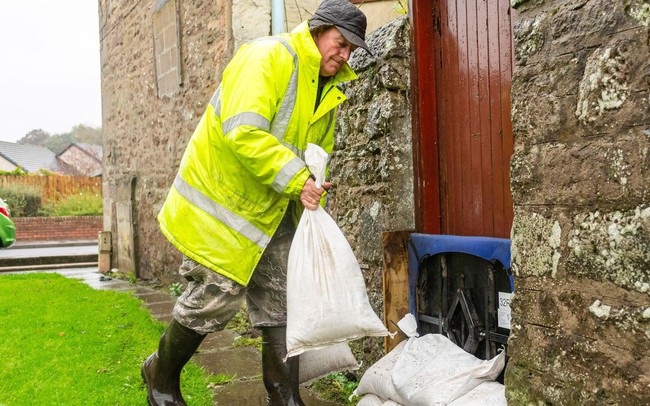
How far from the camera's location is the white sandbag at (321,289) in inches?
91.9

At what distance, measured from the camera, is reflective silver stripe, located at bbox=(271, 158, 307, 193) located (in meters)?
2.29

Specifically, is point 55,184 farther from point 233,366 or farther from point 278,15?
point 233,366

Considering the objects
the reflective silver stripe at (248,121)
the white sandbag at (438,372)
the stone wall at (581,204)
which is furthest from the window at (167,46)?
the stone wall at (581,204)

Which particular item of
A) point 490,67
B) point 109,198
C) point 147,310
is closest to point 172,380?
point 490,67

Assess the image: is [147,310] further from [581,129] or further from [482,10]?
[581,129]

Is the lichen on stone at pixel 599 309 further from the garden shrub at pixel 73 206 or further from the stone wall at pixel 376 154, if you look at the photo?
the garden shrub at pixel 73 206

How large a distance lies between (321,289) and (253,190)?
53 centimetres

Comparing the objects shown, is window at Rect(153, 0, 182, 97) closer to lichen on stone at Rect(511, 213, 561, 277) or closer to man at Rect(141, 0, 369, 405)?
man at Rect(141, 0, 369, 405)

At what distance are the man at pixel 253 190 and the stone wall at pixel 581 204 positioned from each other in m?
0.79

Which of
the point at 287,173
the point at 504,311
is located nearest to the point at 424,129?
the point at 504,311

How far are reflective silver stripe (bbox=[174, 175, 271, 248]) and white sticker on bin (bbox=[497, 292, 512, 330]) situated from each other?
108 cm

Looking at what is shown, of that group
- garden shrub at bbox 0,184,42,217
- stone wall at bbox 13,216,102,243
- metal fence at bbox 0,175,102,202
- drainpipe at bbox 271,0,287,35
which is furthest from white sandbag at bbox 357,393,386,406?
metal fence at bbox 0,175,102,202

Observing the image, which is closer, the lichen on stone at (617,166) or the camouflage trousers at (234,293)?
the lichen on stone at (617,166)

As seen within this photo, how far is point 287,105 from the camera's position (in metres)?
2.50
